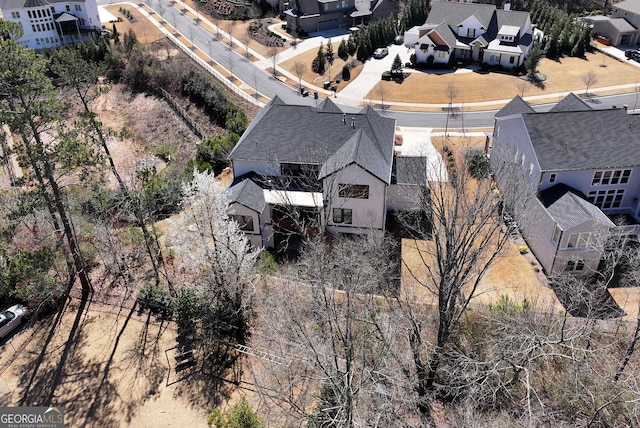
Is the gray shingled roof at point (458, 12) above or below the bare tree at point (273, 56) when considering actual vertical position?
above

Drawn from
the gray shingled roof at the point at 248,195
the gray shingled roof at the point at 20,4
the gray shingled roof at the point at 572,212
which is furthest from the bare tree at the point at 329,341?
the gray shingled roof at the point at 20,4

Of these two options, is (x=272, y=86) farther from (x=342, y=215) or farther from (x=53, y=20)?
(x=53, y=20)

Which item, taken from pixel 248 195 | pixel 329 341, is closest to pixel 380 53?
pixel 248 195

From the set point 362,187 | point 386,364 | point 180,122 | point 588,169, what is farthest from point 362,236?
point 180,122

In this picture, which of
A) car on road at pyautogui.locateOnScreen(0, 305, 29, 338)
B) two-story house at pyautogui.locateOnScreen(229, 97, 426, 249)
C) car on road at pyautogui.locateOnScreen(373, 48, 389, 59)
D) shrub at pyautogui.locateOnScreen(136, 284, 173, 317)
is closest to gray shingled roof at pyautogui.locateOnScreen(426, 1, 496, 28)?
car on road at pyautogui.locateOnScreen(373, 48, 389, 59)

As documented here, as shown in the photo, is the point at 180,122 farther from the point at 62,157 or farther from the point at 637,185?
the point at 637,185

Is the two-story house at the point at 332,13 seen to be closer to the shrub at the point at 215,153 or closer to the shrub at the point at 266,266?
the shrub at the point at 215,153

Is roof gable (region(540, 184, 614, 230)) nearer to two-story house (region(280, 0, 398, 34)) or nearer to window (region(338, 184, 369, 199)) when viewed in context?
window (region(338, 184, 369, 199))

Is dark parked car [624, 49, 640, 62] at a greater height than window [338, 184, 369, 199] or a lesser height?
lesser
